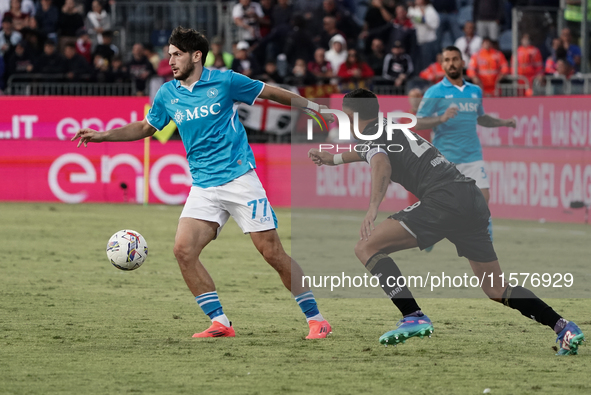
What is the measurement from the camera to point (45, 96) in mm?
18453

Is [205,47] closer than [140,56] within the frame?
Yes

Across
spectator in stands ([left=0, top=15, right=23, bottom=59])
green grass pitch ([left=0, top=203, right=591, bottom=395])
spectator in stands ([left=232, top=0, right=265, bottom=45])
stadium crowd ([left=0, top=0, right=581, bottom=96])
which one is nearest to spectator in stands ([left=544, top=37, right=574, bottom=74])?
stadium crowd ([left=0, top=0, right=581, bottom=96])

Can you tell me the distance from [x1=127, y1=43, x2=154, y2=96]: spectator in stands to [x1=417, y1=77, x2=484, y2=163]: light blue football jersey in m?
9.38

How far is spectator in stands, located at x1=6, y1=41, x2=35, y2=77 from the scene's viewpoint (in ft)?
63.9

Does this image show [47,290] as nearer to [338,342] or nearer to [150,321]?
[150,321]

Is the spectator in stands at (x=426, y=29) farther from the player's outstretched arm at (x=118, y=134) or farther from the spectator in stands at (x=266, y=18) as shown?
the player's outstretched arm at (x=118, y=134)

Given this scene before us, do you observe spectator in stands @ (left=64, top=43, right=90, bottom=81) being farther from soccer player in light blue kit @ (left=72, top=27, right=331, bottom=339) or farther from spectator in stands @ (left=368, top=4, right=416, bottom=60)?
soccer player in light blue kit @ (left=72, top=27, right=331, bottom=339)

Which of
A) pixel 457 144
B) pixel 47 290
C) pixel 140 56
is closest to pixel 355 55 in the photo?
pixel 140 56

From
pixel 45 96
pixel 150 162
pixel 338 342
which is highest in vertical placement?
pixel 45 96

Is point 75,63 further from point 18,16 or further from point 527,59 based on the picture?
point 527,59

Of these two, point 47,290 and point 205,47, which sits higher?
point 205,47

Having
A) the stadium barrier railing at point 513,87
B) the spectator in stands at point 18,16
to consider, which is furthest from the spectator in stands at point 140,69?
the stadium barrier railing at point 513,87

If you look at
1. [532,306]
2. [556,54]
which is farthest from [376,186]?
[556,54]

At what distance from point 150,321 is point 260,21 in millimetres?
13842
